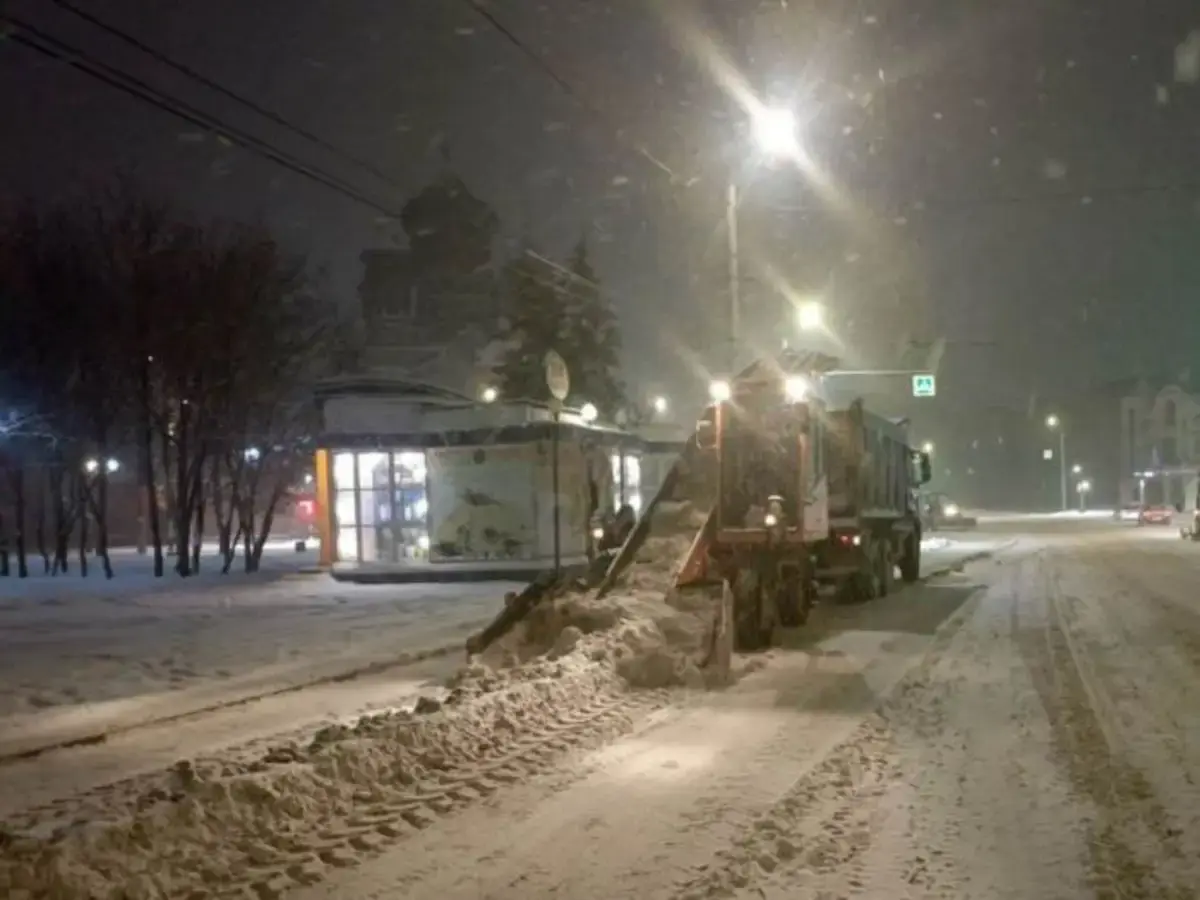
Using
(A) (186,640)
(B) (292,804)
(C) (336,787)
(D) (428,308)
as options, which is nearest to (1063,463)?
(D) (428,308)

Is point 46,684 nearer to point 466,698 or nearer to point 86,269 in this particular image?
Result: point 466,698

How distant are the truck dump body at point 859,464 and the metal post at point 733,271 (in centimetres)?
241

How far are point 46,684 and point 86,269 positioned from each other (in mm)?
21675

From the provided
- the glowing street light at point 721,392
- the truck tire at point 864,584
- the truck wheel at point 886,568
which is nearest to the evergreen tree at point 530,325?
the truck wheel at point 886,568

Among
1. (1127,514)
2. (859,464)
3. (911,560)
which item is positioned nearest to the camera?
(859,464)

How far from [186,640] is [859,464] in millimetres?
11708

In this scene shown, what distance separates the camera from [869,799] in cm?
898

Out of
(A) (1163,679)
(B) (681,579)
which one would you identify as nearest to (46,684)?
(B) (681,579)

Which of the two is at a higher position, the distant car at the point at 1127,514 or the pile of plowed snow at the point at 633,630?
the pile of plowed snow at the point at 633,630

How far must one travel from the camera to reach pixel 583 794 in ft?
30.1

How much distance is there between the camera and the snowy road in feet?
23.6

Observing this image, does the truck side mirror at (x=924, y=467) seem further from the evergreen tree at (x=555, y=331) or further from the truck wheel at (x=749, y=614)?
the evergreen tree at (x=555, y=331)

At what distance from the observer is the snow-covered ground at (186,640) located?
48.6 feet

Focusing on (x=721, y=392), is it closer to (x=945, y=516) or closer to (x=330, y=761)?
(x=330, y=761)
